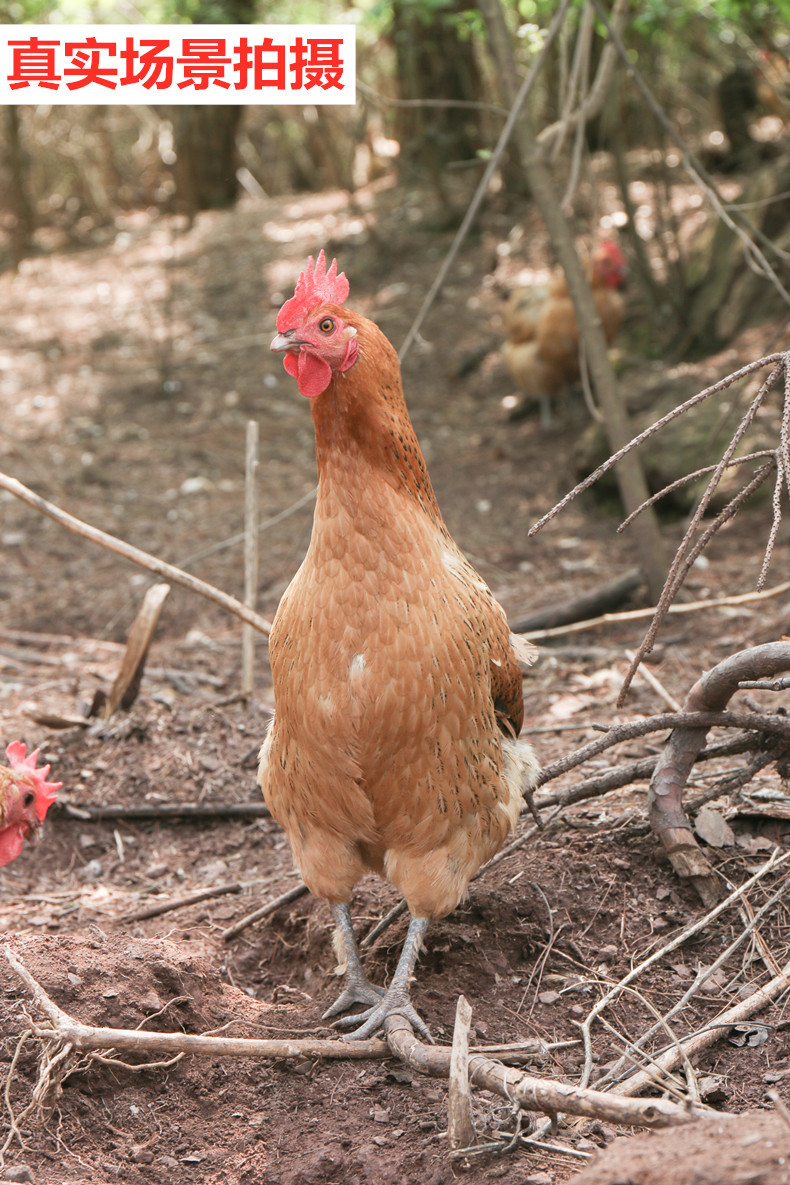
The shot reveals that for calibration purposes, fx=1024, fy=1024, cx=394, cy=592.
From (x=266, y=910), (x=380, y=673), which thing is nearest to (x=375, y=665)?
(x=380, y=673)

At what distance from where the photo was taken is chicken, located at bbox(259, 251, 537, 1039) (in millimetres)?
2650

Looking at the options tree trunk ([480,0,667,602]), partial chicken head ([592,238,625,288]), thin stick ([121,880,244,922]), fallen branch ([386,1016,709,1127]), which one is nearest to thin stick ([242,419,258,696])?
thin stick ([121,880,244,922])

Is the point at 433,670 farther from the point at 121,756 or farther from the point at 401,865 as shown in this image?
the point at 121,756

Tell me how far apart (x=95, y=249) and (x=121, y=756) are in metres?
11.0

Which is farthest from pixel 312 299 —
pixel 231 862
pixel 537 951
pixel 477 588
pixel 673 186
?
pixel 673 186

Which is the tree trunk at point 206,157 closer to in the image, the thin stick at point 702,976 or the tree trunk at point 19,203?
the tree trunk at point 19,203

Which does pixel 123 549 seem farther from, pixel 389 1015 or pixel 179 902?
pixel 389 1015

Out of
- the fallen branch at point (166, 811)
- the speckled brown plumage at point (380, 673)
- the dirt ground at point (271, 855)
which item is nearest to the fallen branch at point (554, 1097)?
the dirt ground at point (271, 855)

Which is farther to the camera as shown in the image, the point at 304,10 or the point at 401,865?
the point at 304,10

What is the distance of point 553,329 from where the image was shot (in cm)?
880

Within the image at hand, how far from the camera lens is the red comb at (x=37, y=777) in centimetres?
345

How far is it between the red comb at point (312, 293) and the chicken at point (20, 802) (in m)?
1.76

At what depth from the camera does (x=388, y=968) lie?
3.18m

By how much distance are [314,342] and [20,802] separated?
1.83 m
